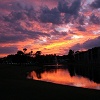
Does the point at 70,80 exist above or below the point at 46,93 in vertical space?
below

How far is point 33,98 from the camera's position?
1864 cm

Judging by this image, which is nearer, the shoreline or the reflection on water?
the shoreline

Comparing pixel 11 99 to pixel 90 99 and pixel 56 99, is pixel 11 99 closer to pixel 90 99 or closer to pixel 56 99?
pixel 56 99

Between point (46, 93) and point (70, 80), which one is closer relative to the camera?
point (46, 93)

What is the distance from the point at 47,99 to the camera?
60.4 ft

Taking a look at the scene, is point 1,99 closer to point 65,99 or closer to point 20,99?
point 20,99

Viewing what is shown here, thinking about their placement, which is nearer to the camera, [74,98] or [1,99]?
[1,99]

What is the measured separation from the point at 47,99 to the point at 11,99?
8.98ft

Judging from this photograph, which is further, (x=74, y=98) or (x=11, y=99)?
(x=74, y=98)

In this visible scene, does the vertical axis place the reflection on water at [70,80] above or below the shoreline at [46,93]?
below

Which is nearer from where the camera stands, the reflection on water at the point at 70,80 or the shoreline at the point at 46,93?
the shoreline at the point at 46,93

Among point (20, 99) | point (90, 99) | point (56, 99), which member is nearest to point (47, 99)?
point (56, 99)

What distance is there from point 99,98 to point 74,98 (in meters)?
1.98

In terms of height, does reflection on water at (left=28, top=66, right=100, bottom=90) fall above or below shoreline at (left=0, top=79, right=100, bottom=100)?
below
